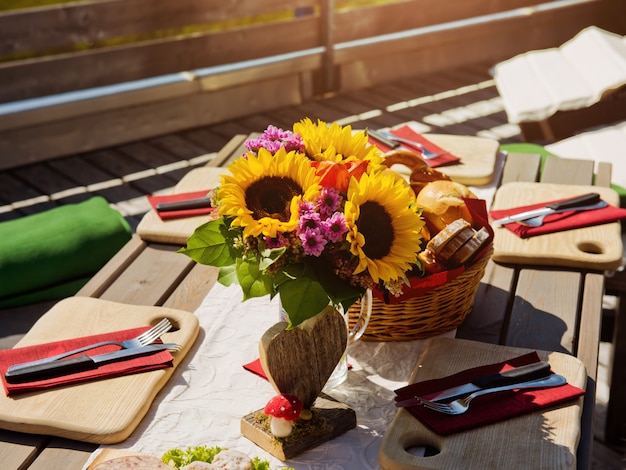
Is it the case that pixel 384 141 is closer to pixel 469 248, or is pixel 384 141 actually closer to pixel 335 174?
pixel 469 248

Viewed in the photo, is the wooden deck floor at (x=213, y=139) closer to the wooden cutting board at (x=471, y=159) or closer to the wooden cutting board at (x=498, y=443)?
the wooden cutting board at (x=471, y=159)

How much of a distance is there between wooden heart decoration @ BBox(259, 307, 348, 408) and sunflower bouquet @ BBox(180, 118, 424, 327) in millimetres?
74

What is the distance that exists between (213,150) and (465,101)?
148 centimetres

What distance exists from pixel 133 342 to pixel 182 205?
1.80 feet

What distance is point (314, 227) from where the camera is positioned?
1.02 metres

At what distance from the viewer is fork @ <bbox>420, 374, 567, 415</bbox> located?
1166mm

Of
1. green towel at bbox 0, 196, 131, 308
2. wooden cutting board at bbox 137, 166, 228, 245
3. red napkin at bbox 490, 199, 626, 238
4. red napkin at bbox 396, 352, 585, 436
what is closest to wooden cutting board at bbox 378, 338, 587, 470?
red napkin at bbox 396, 352, 585, 436

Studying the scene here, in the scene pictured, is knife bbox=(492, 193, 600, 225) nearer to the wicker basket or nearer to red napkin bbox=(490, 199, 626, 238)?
red napkin bbox=(490, 199, 626, 238)

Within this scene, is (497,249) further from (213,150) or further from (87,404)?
(213,150)

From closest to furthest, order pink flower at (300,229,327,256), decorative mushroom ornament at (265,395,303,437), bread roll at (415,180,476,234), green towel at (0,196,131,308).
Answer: pink flower at (300,229,327,256)
decorative mushroom ornament at (265,395,303,437)
bread roll at (415,180,476,234)
green towel at (0,196,131,308)

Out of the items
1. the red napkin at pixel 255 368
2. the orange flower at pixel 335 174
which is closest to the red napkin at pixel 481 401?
the red napkin at pixel 255 368

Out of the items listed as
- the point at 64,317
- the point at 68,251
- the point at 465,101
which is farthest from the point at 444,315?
the point at 465,101

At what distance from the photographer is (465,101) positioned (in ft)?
14.6

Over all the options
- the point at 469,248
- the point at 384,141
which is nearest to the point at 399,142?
the point at 384,141
